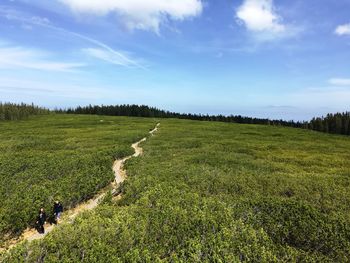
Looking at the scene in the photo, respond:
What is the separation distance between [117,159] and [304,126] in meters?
120

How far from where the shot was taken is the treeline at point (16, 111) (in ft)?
461

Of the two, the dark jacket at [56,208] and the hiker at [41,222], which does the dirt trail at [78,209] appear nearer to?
the hiker at [41,222]

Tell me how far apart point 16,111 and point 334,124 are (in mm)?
138291

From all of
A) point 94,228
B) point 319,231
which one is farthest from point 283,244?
point 94,228

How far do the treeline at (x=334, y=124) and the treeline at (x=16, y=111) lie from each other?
13365cm

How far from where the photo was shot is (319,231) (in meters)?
24.7

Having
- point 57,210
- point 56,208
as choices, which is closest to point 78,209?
point 57,210

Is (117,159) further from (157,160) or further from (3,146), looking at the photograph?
(3,146)

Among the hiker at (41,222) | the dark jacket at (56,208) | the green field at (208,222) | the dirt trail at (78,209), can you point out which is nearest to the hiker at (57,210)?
the dark jacket at (56,208)

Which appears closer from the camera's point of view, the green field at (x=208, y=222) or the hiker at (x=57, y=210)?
the green field at (x=208, y=222)

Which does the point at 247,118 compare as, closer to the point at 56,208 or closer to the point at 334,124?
the point at 334,124

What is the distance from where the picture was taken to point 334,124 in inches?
4882

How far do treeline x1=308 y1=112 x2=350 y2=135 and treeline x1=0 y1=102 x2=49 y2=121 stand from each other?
13365cm

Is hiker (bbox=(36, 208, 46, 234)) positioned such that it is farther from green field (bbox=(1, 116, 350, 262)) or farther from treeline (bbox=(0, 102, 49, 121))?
treeline (bbox=(0, 102, 49, 121))
